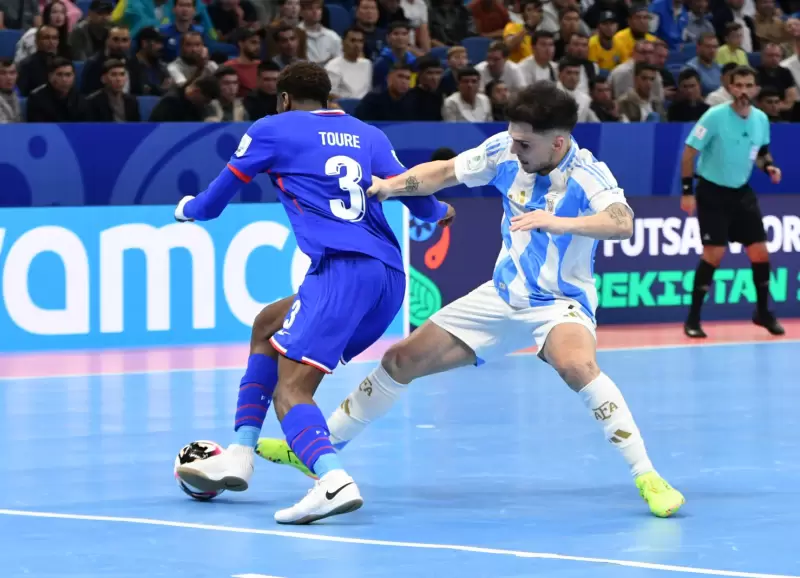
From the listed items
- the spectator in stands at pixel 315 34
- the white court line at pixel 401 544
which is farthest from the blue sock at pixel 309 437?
the spectator in stands at pixel 315 34

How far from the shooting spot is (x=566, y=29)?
60.5ft

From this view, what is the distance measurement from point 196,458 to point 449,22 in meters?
12.4

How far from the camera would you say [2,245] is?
42.0 feet

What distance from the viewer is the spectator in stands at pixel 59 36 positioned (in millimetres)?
14906

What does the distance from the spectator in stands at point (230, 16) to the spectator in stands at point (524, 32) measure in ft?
8.90

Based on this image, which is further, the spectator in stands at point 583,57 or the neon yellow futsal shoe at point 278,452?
the spectator in stands at point 583,57

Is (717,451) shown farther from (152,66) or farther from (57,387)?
(152,66)

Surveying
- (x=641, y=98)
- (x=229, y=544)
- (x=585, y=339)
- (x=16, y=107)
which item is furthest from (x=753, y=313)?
(x=229, y=544)

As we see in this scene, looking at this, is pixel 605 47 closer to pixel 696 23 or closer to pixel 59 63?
pixel 696 23

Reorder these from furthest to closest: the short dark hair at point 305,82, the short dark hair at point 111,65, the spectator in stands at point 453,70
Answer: the spectator in stands at point 453,70
the short dark hair at point 111,65
the short dark hair at point 305,82

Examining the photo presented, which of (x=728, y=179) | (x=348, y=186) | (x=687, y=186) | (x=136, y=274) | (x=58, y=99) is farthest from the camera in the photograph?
(x=728, y=179)

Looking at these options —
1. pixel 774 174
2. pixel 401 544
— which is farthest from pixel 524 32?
pixel 401 544

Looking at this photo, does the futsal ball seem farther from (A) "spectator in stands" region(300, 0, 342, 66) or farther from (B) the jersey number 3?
(A) "spectator in stands" region(300, 0, 342, 66)

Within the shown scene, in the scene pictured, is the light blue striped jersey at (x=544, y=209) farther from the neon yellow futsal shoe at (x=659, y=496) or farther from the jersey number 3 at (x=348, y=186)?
the neon yellow futsal shoe at (x=659, y=496)
